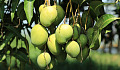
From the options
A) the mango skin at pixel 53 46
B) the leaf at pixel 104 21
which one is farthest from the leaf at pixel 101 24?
the mango skin at pixel 53 46

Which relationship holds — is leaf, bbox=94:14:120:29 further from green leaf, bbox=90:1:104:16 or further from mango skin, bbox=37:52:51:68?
mango skin, bbox=37:52:51:68

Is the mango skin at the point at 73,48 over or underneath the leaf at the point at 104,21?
underneath

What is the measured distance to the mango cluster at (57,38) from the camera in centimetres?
66

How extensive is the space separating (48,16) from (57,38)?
0.08 metres

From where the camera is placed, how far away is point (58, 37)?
2.14 ft

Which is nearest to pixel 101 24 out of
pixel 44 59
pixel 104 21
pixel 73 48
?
pixel 104 21

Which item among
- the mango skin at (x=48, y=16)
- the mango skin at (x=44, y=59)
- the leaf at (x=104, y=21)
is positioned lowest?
the mango skin at (x=44, y=59)

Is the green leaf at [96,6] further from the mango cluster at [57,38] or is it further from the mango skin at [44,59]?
the mango skin at [44,59]

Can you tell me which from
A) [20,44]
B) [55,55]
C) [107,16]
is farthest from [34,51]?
[107,16]

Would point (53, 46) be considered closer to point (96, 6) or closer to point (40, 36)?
point (40, 36)

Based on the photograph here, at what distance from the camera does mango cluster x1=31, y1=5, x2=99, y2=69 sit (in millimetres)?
659

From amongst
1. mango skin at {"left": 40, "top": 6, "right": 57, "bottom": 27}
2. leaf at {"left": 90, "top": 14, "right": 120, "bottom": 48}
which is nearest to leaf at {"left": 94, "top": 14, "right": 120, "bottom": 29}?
leaf at {"left": 90, "top": 14, "right": 120, "bottom": 48}

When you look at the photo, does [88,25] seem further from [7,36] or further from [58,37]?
[7,36]

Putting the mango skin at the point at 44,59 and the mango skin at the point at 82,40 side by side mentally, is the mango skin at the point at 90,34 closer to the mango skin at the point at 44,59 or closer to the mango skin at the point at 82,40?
the mango skin at the point at 82,40
